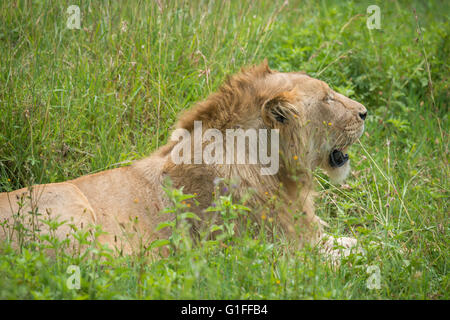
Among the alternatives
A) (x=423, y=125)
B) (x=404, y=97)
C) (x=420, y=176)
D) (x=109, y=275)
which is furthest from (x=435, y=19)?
(x=109, y=275)

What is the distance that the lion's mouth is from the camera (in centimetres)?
380

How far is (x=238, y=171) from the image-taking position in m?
3.45

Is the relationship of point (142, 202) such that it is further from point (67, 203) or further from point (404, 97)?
point (404, 97)

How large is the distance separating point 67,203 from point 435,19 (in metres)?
6.43

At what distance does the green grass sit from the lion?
0.25 metres

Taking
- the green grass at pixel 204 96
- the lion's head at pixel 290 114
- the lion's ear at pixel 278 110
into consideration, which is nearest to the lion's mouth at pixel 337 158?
the lion's head at pixel 290 114

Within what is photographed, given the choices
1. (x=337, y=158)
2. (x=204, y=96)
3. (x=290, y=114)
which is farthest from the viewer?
(x=204, y=96)

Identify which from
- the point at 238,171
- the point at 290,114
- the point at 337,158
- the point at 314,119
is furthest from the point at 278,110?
the point at 337,158

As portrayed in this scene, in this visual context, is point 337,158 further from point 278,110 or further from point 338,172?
point 278,110

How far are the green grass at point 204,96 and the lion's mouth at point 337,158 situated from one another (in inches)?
13.6

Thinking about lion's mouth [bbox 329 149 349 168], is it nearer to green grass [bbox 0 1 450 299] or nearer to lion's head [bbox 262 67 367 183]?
lion's head [bbox 262 67 367 183]

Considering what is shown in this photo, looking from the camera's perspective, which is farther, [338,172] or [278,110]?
[338,172]

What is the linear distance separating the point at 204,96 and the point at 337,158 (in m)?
1.68

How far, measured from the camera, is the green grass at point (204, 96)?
282 cm
